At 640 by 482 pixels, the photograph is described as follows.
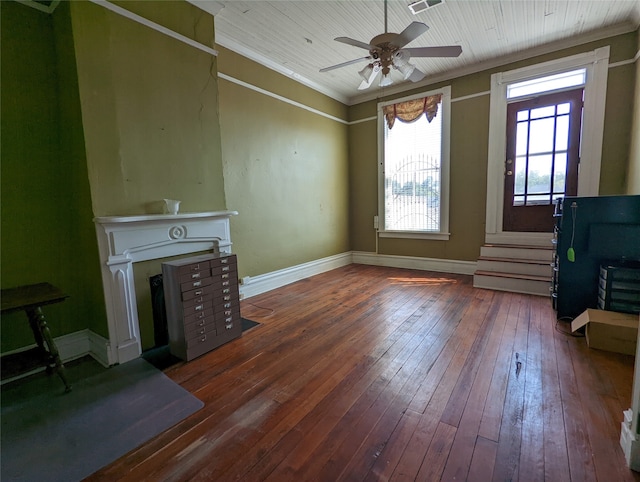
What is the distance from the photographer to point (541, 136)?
4031 millimetres

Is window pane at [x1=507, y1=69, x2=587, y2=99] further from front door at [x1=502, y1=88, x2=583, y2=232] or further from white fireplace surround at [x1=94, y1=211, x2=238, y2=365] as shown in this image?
white fireplace surround at [x1=94, y1=211, x2=238, y2=365]

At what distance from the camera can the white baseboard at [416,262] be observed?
15.7 feet

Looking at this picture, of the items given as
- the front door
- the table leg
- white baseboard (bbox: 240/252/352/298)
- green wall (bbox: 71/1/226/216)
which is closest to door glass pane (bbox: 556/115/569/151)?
the front door

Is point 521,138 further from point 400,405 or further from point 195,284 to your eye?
point 195,284

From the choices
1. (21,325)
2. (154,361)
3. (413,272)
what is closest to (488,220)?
(413,272)

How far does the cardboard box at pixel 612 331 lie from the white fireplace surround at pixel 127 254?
3.48m

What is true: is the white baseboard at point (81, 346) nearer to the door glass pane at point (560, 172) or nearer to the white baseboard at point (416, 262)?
the white baseboard at point (416, 262)

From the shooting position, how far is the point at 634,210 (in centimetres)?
245

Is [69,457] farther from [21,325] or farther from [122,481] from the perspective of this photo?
[21,325]

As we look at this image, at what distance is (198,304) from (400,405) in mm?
1683

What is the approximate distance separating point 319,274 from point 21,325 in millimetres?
3641

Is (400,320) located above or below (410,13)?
below


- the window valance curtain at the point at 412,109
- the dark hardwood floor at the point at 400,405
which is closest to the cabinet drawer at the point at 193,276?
the dark hardwood floor at the point at 400,405

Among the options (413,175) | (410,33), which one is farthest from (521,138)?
(410,33)
